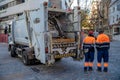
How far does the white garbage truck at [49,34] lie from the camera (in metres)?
10.5

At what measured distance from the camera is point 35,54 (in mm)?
11625

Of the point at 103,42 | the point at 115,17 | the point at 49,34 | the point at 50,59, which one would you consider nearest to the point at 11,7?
the point at 115,17

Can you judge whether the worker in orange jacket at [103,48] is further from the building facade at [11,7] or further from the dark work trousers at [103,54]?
the building facade at [11,7]

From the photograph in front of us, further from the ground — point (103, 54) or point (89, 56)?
point (103, 54)

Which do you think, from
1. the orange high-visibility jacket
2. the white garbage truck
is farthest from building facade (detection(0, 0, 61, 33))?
the orange high-visibility jacket

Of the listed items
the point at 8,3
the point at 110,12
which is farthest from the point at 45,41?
the point at 8,3

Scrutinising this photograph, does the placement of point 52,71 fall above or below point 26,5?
below

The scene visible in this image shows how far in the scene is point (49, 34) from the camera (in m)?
10.4

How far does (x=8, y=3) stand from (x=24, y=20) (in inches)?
2535

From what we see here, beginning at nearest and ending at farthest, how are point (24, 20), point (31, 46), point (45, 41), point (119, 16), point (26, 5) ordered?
point (45, 41), point (31, 46), point (24, 20), point (119, 16), point (26, 5)

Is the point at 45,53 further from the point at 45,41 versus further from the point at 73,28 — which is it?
the point at 73,28

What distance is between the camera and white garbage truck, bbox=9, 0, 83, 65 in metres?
10.5

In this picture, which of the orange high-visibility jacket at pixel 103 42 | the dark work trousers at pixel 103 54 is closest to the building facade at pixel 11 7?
the orange high-visibility jacket at pixel 103 42

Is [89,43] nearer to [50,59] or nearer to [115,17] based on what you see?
[50,59]
